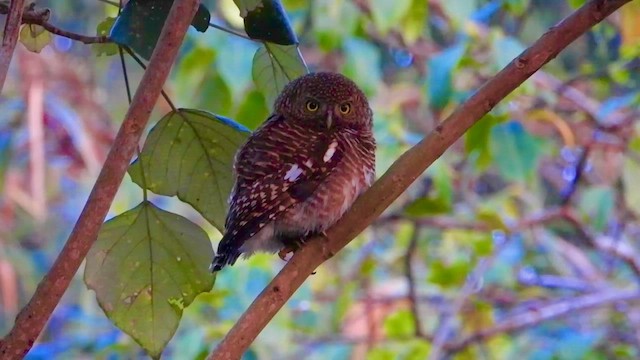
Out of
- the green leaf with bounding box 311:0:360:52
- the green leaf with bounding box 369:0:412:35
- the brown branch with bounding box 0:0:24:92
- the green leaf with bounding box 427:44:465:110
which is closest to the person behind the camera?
the brown branch with bounding box 0:0:24:92

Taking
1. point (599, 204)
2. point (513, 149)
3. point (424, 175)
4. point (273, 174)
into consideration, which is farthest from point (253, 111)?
point (424, 175)

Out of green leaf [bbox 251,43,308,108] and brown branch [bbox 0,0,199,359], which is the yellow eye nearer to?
green leaf [bbox 251,43,308,108]

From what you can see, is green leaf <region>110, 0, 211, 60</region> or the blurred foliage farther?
the blurred foliage

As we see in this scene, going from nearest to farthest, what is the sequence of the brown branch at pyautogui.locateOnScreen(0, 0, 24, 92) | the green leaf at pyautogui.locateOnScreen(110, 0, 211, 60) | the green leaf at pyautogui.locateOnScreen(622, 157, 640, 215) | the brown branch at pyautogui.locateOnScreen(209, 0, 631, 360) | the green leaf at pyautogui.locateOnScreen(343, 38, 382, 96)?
the brown branch at pyautogui.locateOnScreen(0, 0, 24, 92) < the brown branch at pyautogui.locateOnScreen(209, 0, 631, 360) < the green leaf at pyautogui.locateOnScreen(110, 0, 211, 60) < the green leaf at pyautogui.locateOnScreen(622, 157, 640, 215) < the green leaf at pyautogui.locateOnScreen(343, 38, 382, 96)

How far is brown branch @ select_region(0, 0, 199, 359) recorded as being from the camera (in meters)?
1.07

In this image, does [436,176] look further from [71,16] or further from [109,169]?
[71,16]

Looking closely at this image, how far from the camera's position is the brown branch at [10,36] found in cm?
107

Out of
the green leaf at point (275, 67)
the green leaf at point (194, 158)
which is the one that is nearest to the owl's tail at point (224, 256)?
the green leaf at point (194, 158)

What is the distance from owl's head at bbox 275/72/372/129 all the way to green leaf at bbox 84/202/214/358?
0.68m

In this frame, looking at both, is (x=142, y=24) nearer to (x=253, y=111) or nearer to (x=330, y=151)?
(x=330, y=151)

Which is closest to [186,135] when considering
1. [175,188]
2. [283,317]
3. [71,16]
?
[175,188]

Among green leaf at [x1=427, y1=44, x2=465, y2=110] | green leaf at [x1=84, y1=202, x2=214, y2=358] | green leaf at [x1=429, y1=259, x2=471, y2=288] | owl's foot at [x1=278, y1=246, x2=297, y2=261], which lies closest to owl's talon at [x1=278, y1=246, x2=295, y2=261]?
owl's foot at [x1=278, y1=246, x2=297, y2=261]

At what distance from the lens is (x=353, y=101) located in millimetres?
2141

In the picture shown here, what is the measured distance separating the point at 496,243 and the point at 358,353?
0.66 metres
